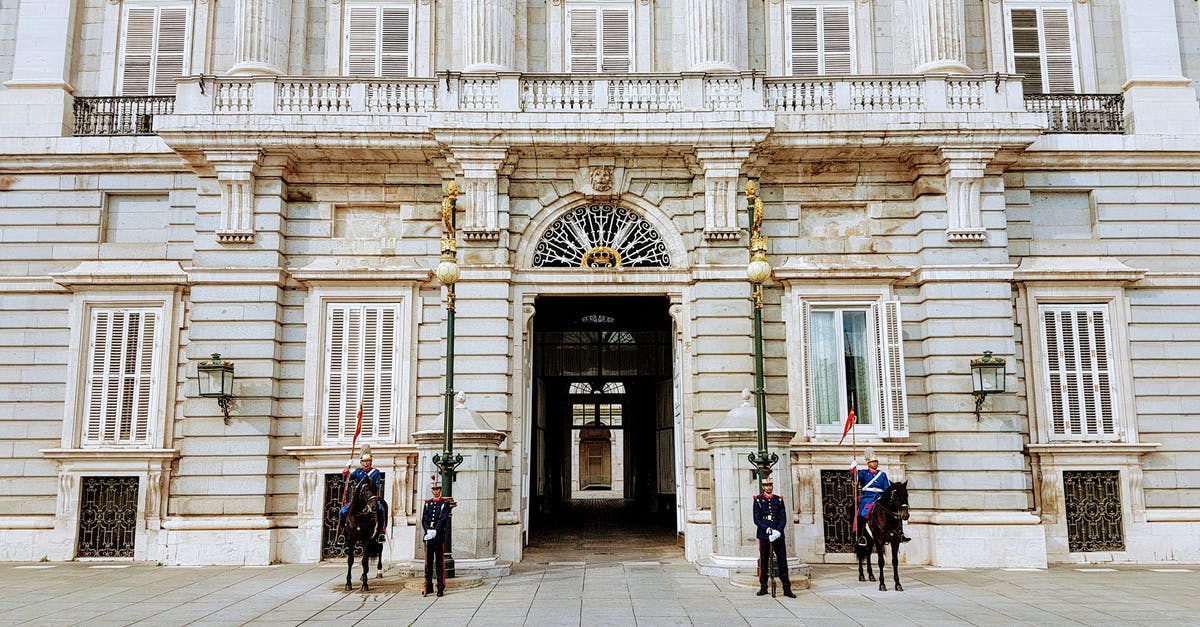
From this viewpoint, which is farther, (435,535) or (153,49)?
(153,49)

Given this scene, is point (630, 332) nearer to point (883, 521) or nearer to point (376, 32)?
point (376, 32)

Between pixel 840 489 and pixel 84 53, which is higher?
pixel 84 53

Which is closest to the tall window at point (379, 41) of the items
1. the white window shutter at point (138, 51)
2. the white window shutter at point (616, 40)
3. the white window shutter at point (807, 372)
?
the white window shutter at point (616, 40)

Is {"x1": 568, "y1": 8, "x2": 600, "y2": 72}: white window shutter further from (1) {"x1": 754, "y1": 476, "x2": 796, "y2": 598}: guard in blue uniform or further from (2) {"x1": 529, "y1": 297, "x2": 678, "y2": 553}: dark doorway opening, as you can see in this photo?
(1) {"x1": 754, "y1": 476, "x2": 796, "y2": 598}: guard in blue uniform

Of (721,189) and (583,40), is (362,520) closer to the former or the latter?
(721,189)

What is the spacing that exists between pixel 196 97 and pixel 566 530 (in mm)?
12071

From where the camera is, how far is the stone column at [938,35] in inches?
694

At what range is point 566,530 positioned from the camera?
855 inches

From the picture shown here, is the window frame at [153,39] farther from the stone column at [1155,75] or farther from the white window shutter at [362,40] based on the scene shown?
the stone column at [1155,75]

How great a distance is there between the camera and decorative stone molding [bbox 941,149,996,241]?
16.8m

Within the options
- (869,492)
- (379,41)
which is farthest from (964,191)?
(379,41)

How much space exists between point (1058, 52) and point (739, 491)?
11.8 m

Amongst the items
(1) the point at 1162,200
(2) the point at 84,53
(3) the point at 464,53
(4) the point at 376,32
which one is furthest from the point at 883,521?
(2) the point at 84,53

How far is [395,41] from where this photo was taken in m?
18.8
